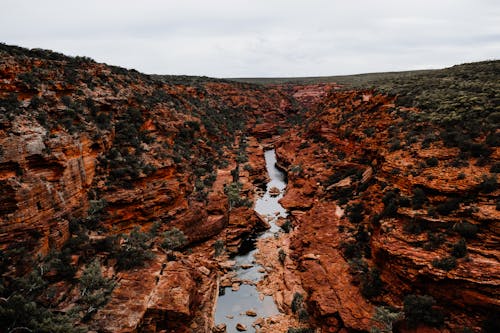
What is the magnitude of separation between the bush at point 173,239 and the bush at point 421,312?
41.8 feet

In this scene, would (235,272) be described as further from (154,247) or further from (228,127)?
(228,127)

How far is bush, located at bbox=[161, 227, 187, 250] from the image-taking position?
1817 centimetres

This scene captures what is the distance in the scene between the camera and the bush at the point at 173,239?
18.2 m

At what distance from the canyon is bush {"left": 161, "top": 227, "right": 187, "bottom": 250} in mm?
100

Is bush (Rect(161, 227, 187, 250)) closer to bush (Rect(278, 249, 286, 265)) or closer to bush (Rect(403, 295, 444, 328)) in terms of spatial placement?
bush (Rect(278, 249, 286, 265))

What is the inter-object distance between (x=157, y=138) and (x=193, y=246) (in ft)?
31.6

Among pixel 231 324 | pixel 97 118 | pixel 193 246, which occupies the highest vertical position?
pixel 97 118

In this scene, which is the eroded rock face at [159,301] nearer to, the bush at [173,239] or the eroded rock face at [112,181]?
the eroded rock face at [112,181]

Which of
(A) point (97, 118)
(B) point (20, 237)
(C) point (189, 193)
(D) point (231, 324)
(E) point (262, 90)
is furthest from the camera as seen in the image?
(E) point (262, 90)

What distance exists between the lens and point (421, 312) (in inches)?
472

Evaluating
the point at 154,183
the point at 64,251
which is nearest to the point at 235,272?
the point at 154,183

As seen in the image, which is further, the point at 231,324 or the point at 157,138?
the point at 157,138

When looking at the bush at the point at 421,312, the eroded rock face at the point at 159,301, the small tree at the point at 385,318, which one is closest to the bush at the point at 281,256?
the eroded rock face at the point at 159,301

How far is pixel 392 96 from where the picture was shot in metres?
28.6
